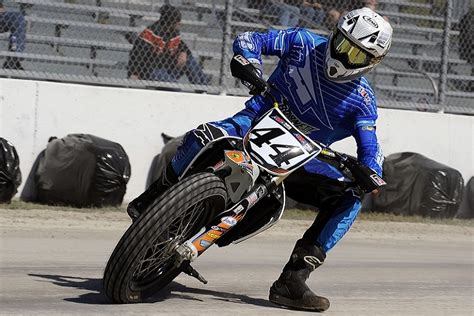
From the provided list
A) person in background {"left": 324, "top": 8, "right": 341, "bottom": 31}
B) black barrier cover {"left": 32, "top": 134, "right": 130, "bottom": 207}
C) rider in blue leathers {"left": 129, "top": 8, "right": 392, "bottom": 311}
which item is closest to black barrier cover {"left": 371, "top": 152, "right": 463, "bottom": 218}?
person in background {"left": 324, "top": 8, "right": 341, "bottom": 31}

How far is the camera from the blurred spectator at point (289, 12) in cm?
1190

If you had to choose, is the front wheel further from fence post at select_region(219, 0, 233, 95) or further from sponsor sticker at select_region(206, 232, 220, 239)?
fence post at select_region(219, 0, 233, 95)

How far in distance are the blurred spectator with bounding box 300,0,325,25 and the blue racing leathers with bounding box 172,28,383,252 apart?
6.02 metres

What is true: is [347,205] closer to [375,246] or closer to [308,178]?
[308,178]

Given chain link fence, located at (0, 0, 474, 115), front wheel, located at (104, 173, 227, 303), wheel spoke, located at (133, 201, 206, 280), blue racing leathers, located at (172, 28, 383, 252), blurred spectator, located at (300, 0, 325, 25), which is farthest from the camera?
blurred spectator, located at (300, 0, 325, 25)

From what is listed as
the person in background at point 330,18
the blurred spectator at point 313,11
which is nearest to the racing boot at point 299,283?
the blurred spectator at point 313,11

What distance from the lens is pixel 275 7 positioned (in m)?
11.9

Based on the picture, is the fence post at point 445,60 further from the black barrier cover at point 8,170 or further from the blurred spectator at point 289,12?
the black barrier cover at point 8,170

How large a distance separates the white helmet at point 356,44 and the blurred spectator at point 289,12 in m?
6.22

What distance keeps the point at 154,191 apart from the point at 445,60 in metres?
7.82

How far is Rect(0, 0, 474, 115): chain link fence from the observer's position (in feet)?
35.1

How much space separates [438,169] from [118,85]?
13.3 feet

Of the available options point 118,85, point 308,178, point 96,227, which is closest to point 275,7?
point 118,85

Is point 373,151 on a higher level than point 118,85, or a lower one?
higher
